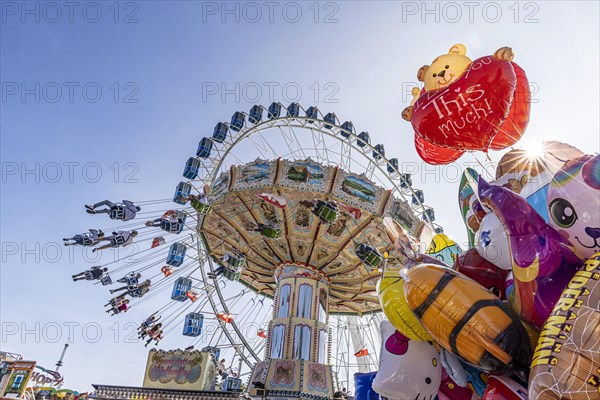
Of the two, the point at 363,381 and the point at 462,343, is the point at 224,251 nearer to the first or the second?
the point at 363,381

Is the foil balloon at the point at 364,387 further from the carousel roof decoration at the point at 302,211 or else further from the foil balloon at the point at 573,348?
the carousel roof decoration at the point at 302,211

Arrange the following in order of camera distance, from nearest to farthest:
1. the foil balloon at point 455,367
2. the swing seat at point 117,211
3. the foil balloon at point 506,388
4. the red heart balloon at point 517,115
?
the foil balloon at point 506,388 < the foil balloon at point 455,367 < the red heart balloon at point 517,115 < the swing seat at point 117,211

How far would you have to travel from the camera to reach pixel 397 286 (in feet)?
16.4

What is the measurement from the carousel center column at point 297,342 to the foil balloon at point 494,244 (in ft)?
36.8

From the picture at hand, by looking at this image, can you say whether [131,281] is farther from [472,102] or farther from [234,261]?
[472,102]

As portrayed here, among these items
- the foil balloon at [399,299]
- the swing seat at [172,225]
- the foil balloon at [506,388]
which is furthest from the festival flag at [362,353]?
the foil balloon at [506,388]

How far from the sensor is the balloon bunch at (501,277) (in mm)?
3193

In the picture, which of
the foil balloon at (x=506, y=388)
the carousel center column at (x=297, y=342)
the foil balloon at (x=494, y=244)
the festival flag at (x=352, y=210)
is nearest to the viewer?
the foil balloon at (x=506, y=388)

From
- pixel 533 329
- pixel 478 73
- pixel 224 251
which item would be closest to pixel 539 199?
pixel 533 329

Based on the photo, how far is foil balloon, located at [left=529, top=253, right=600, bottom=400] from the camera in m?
3.02

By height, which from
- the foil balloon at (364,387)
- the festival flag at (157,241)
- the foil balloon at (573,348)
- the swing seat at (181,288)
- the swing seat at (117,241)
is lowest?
the foil balloon at (364,387)

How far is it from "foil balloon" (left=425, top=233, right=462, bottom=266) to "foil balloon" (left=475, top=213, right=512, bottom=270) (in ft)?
4.32

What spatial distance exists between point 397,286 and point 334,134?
15207mm

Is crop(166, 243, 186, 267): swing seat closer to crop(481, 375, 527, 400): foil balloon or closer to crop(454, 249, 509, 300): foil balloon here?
crop(454, 249, 509, 300): foil balloon
